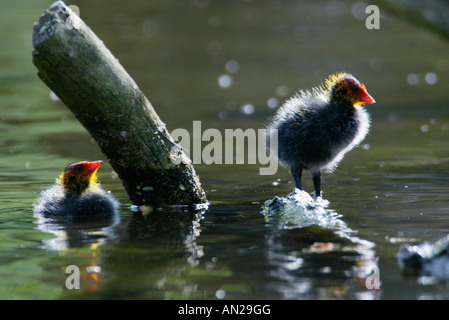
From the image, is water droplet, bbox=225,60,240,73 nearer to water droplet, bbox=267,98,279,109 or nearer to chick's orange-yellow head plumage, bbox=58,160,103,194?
water droplet, bbox=267,98,279,109

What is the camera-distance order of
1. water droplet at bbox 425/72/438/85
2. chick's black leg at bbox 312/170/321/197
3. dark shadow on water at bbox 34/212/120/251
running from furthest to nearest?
water droplet at bbox 425/72/438/85, chick's black leg at bbox 312/170/321/197, dark shadow on water at bbox 34/212/120/251

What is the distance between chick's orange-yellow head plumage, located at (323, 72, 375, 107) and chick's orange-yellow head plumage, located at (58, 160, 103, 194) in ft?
7.82

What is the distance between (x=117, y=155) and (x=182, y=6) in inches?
745

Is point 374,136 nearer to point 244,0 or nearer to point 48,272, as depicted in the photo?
point 48,272

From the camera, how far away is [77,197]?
6.79 m

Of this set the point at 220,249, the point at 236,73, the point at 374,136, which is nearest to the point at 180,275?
the point at 220,249

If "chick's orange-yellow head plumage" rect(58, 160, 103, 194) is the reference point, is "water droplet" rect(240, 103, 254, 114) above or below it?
above

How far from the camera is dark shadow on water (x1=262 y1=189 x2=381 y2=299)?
4.61m

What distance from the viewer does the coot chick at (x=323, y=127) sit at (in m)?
6.96

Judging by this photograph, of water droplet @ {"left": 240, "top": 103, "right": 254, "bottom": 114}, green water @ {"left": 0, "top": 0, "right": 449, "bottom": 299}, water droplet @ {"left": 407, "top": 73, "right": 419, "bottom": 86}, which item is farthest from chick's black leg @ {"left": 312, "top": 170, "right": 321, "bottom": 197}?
water droplet @ {"left": 407, "top": 73, "right": 419, "bottom": 86}

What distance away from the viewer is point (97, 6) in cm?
2489

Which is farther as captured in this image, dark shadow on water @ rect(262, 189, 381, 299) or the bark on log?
the bark on log

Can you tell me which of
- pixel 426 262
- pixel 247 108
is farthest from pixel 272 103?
pixel 426 262

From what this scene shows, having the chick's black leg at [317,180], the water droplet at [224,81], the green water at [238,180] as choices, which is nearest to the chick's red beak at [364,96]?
the chick's black leg at [317,180]
